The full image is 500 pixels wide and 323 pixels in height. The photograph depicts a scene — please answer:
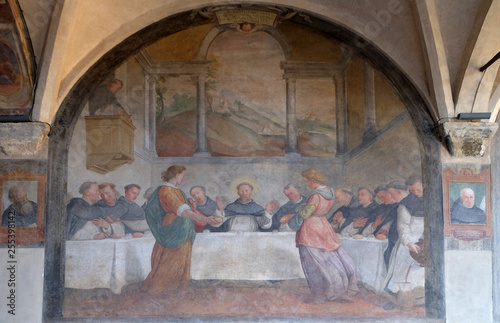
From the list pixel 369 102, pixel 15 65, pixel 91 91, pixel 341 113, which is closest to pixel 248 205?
pixel 341 113

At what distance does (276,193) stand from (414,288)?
251cm

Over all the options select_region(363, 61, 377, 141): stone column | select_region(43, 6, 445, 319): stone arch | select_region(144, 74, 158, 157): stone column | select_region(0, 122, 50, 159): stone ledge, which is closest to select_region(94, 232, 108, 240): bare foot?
select_region(43, 6, 445, 319): stone arch

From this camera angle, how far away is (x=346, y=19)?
33.8 feet

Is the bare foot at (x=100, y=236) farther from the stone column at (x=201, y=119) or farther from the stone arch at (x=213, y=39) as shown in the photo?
the stone arch at (x=213, y=39)

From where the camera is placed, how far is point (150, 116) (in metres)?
10.1

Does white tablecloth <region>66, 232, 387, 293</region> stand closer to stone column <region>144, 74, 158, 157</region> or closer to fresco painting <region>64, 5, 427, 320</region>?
fresco painting <region>64, 5, 427, 320</region>

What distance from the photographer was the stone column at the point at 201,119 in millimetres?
10078

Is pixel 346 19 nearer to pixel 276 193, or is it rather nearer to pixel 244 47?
pixel 244 47

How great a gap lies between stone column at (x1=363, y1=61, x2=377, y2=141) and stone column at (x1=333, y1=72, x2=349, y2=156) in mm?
309

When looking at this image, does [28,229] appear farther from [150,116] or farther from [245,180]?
[245,180]

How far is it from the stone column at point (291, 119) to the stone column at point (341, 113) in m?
0.68

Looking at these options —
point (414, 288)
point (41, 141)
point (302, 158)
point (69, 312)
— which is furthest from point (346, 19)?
point (69, 312)

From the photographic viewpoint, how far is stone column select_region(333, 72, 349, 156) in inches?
A: 398

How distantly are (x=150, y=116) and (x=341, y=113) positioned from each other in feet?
9.89
